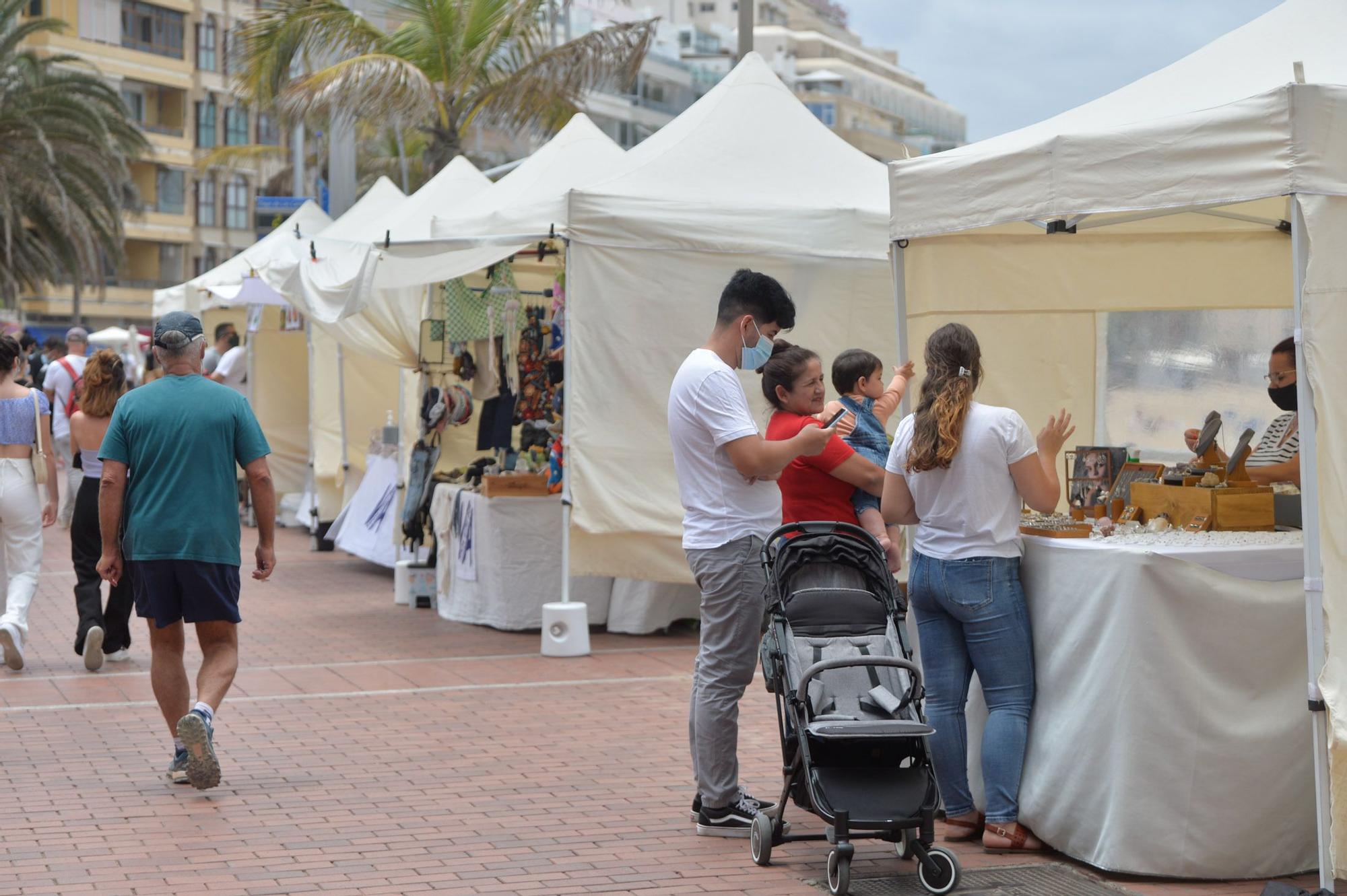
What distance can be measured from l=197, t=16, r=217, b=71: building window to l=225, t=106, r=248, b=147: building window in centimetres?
185

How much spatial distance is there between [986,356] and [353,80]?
12540 mm

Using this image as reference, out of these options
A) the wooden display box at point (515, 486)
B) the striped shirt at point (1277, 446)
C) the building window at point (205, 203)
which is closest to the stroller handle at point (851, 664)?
the striped shirt at point (1277, 446)

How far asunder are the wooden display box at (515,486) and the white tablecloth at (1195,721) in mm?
5620

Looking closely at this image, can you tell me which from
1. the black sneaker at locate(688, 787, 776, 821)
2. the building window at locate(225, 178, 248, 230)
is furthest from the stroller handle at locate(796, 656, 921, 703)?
the building window at locate(225, 178, 248, 230)

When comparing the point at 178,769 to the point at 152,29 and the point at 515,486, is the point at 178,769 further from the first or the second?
the point at 152,29

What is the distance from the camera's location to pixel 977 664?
5500 mm

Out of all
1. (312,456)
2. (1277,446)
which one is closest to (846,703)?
(1277,446)

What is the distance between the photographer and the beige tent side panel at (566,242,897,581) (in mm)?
9594

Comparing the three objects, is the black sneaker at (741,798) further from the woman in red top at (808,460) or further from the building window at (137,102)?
the building window at (137,102)

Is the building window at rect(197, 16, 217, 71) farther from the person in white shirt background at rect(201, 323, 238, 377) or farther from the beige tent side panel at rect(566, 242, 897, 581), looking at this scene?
the beige tent side panel at rect(566, 242, 897, 581)

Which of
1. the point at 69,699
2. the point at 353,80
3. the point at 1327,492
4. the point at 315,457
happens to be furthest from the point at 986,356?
the point at 353,80

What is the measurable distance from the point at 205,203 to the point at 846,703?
201ft

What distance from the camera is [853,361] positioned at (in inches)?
261

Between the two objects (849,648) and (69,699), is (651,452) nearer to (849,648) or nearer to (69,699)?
(69,699)
